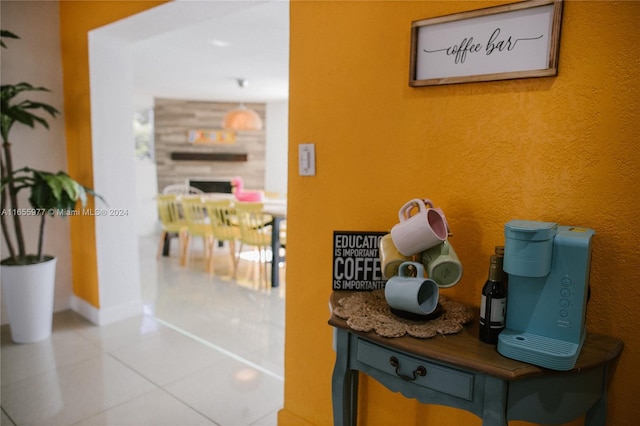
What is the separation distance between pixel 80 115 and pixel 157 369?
1.88 meters

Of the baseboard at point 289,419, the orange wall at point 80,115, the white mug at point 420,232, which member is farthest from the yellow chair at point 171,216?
the white mug at point 420,232

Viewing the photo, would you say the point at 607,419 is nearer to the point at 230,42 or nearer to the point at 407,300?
the point at 407,300

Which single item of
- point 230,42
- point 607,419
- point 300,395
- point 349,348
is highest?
point 230,42

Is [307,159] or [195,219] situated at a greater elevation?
[307,159]

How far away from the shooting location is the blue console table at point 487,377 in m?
0.96

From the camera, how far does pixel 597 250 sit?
118 centimetres

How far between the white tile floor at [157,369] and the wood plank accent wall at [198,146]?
14.8 ft

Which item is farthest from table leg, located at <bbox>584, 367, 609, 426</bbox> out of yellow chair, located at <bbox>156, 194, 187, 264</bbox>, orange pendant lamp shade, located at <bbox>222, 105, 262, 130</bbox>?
orange pendant lamp shade, located at <bbox>222, 105, 262, 130</bbox>

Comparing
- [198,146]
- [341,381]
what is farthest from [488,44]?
[198,146]

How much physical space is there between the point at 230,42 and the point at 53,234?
2262 millimetres

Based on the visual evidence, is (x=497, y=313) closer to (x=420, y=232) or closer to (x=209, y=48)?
(x=420, y=232)

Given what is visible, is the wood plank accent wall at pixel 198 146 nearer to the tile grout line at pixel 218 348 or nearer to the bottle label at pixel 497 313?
the tile grout line at pixel 218 348

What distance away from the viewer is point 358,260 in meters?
1.42

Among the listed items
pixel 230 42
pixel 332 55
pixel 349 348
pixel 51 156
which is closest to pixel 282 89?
pixel 230 42
